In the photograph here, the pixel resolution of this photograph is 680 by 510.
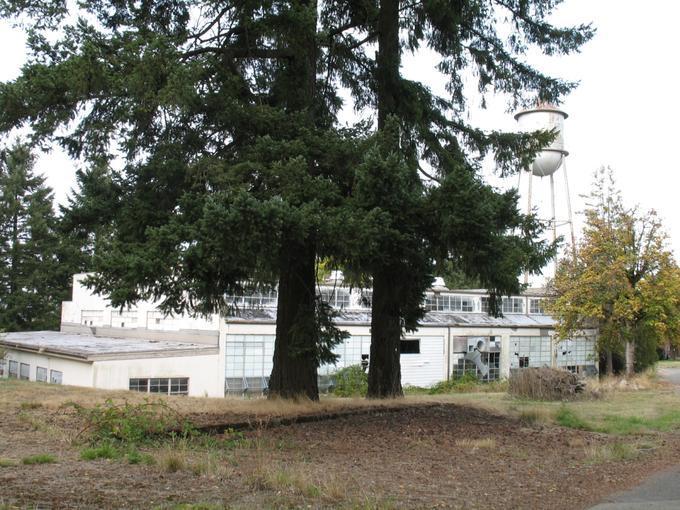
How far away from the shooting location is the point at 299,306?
13.8m

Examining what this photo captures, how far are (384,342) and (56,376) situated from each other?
1993 centimetres

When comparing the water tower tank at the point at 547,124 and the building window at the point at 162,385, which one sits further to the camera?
the water tower tank at the point at 547,124

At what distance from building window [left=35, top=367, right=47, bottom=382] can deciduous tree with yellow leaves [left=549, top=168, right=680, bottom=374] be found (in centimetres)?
2325

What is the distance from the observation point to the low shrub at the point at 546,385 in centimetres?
2094

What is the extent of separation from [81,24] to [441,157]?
7587 millimetres

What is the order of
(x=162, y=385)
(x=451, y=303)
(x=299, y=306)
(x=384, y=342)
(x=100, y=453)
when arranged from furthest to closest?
(x=451, y=303) < (x=162, y=385) < (x=384, y=342) < (x=299, y=306) < (x=100, y=453)

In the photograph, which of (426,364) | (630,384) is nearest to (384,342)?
(630,384)

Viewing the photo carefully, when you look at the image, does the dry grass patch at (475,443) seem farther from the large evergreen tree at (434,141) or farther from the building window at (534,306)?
the building window at (534,306)

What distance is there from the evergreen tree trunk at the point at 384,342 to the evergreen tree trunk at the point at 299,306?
70.9 inches

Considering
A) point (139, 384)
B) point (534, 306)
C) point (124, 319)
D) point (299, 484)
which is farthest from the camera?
point (534, 306)

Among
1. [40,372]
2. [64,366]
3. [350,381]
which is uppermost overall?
[64,366]

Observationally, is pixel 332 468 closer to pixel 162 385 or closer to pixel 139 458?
pixel 139 458

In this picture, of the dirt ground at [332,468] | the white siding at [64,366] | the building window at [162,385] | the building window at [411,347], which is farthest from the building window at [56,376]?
the dirt ground at [332,468]

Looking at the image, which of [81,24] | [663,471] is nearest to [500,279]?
[663,471]
